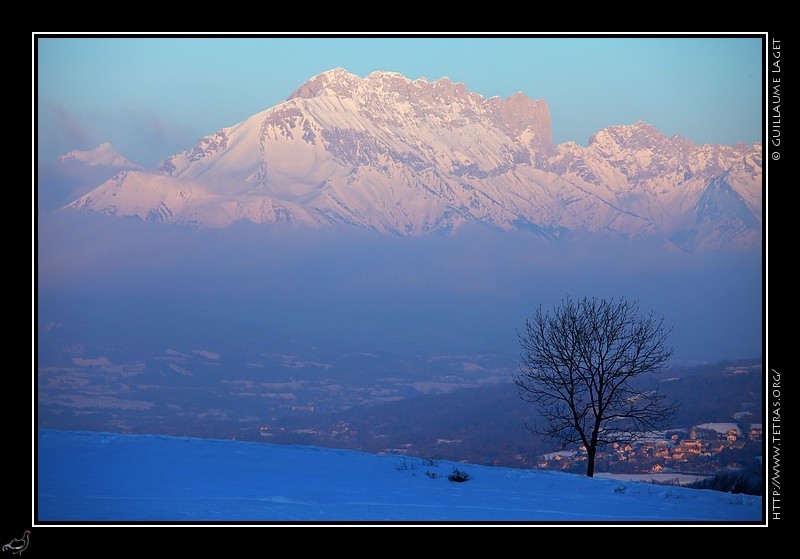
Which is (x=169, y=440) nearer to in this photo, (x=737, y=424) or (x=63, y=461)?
(x=63, y=461)

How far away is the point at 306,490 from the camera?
17.8m

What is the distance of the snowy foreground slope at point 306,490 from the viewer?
53.8ft

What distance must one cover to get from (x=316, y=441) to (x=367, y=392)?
4160cm

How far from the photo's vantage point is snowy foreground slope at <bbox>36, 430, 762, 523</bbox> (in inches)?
646

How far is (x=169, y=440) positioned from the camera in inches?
827

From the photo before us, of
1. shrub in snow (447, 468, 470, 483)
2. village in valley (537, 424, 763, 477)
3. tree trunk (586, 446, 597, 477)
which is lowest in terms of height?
village in valley (537, 424, 763, 477)
